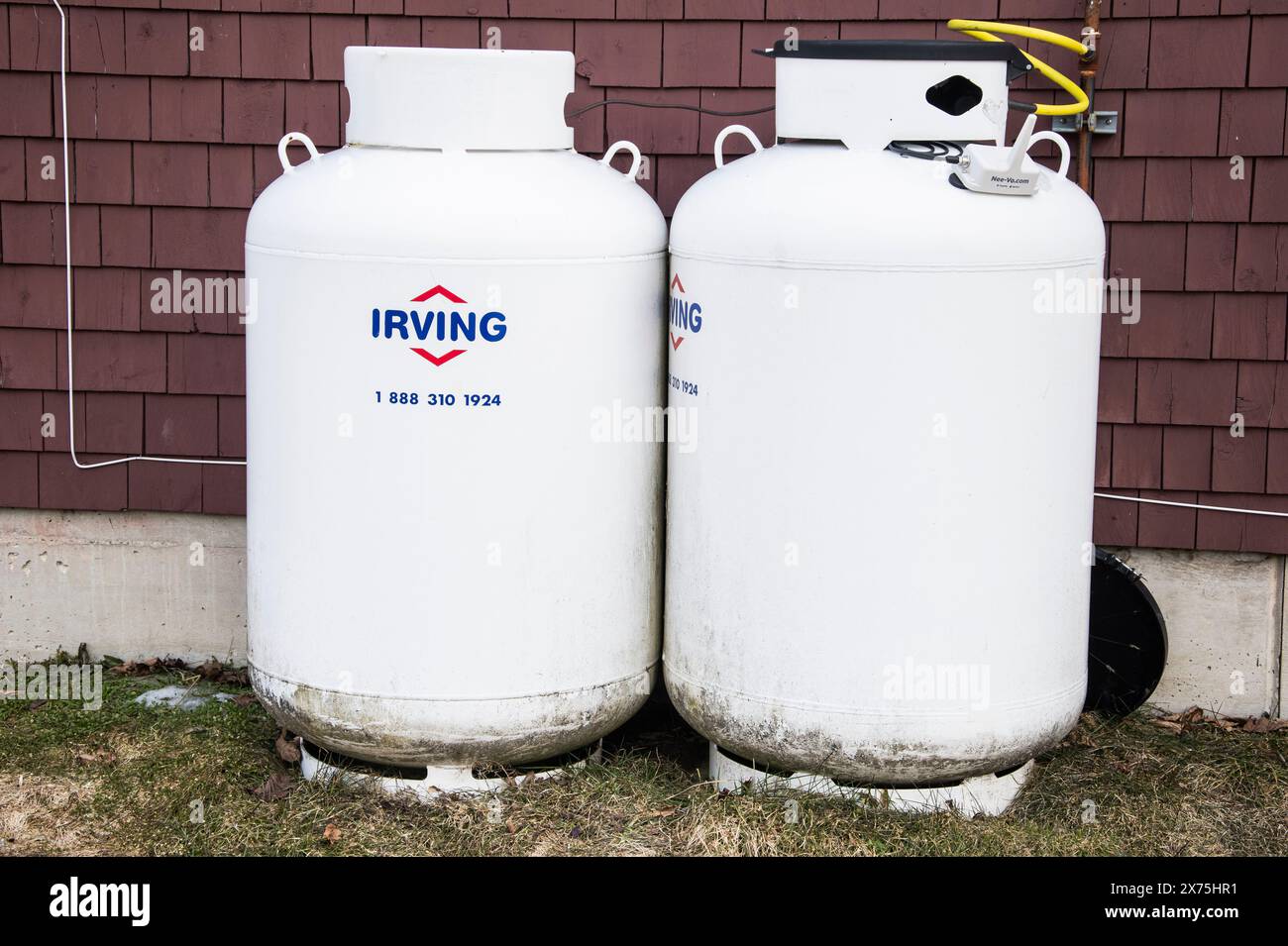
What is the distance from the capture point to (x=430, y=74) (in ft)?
12.8

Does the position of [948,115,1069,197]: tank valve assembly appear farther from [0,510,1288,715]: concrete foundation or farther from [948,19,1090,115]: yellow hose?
[0,510,1288,715]: concrete foundation

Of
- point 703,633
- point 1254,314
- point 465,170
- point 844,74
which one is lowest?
point 703,633

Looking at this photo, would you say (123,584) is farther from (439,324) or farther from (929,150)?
(929,150)

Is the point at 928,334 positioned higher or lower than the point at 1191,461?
higher

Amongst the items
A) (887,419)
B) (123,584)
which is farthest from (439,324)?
(123,584)

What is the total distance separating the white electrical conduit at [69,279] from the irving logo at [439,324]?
1504mm

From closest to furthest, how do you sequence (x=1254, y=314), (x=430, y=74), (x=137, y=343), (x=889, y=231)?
1. (x=889, y=231)
2. (x=430, y=74)
3. (x=1254, y=314)
4. (x=137, y=343)

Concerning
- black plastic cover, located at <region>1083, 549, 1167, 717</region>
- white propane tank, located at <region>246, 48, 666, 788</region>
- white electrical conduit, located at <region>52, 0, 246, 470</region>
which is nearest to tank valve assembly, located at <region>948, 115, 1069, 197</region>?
white propane tank, located at <region>246, 48, 666, 788</region>

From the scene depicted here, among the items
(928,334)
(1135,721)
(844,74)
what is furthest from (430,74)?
(1135,721)

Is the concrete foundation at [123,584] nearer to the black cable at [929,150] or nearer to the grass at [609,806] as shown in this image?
the grass at [609,806]

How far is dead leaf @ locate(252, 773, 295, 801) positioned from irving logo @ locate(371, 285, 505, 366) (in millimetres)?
1274

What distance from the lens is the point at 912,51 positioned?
3.80 m

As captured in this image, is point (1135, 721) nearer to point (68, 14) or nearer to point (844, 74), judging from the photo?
point (844, 74)

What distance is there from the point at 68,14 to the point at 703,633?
280 centimetres
